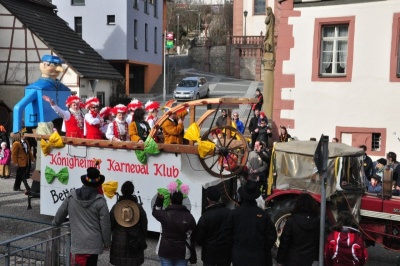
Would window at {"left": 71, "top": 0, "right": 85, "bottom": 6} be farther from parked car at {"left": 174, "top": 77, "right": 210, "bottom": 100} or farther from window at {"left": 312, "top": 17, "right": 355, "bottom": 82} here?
window at {"left": 312, "top": 17, "right": 355, "bottom": 82}

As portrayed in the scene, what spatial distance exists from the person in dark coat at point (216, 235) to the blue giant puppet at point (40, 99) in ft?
21.1

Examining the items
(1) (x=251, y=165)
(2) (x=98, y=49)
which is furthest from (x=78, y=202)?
(2) (x=98, y=49)

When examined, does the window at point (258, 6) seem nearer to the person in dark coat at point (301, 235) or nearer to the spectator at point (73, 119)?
the spectator at point (73, 119)

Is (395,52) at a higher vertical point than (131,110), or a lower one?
higher

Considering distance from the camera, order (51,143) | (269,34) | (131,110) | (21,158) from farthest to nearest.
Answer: (269,34)
(21,158)
(131,110)
(51,143)

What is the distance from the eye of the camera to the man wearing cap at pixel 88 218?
5.87 metres

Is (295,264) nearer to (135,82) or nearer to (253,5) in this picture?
(135,82)

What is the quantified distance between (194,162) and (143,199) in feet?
3.53

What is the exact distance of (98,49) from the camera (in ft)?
119

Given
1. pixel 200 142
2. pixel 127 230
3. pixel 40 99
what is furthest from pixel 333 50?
pixel 127 230

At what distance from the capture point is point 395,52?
13711 millimetres

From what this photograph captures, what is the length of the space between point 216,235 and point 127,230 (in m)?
1.03

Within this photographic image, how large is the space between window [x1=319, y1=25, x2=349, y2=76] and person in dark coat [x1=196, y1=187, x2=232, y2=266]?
32.8 ft

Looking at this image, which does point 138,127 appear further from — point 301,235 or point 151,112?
point 301,235
